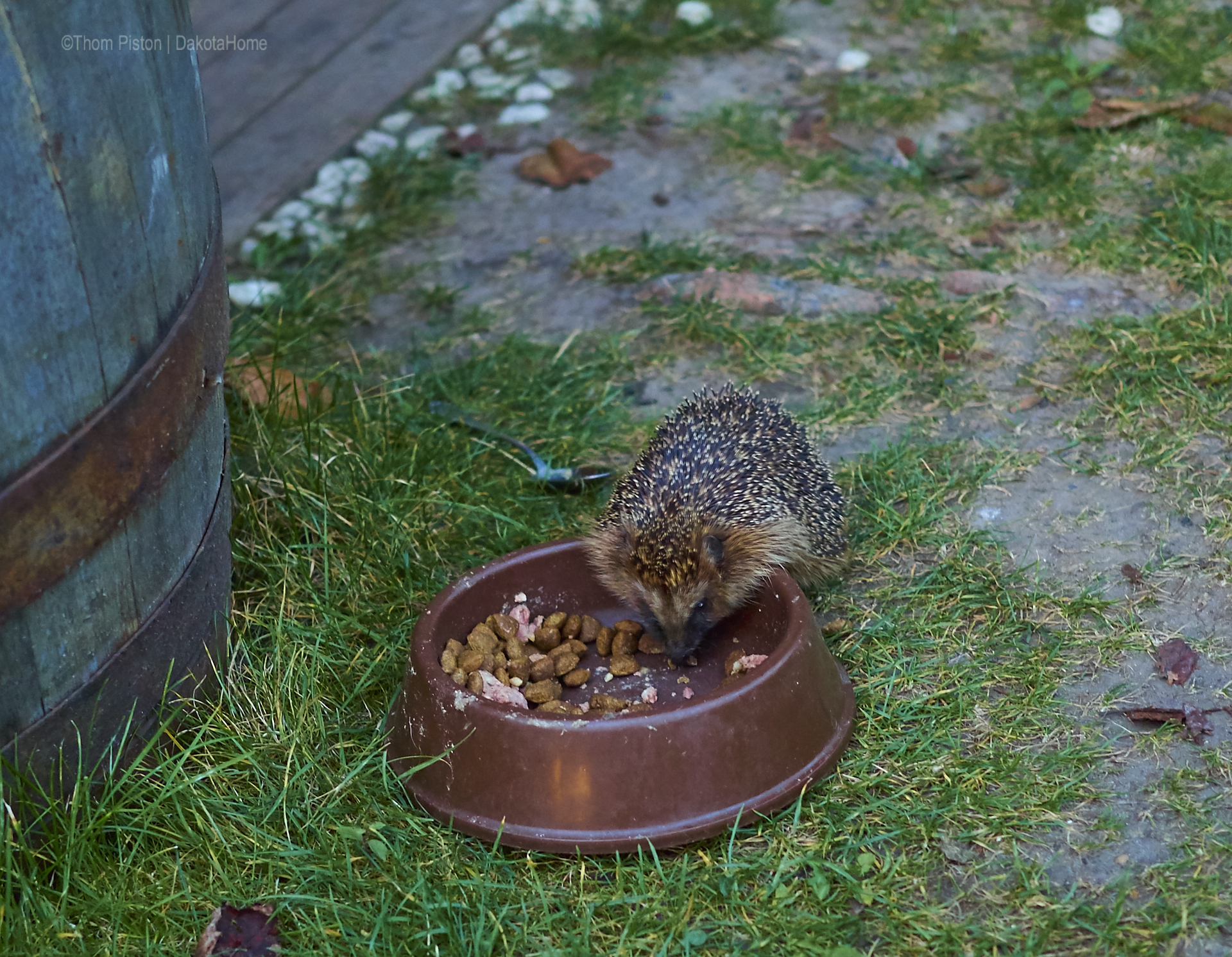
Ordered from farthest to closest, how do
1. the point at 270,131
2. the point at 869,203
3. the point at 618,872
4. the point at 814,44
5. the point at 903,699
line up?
the point at 814,44 → the point at 270,131 → the point at 869,203 → the point at 903,699 → the point at 618,872

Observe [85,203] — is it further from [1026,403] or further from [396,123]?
[396,123]

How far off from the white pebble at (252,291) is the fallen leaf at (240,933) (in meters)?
3.08

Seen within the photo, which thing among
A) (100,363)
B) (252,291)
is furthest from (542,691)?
(252,291)

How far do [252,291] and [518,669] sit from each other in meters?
2.71

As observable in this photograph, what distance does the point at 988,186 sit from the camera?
6.21 meters

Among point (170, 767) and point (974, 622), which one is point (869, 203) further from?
point (170, 767)

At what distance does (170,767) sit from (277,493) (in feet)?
3.45

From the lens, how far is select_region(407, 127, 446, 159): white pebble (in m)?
6.88

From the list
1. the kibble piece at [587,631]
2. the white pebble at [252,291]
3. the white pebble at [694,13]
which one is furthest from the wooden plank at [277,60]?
the kibble piece at [587,631]

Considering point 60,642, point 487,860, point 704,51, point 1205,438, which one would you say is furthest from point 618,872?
point 704,51

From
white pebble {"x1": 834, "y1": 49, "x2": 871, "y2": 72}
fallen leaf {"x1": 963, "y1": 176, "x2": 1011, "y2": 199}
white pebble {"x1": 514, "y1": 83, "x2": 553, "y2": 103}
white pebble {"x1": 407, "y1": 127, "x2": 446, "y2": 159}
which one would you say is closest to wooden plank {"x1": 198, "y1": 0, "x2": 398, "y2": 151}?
white pebble {"x1": 407, "y1": 127, "x2": 446, "y2": 159}

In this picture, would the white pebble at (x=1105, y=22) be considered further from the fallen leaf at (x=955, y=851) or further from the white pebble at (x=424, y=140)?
the fallen leaf at (x=955, y=851)

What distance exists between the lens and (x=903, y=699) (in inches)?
142

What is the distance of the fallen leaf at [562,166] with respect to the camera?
6.58 meters
